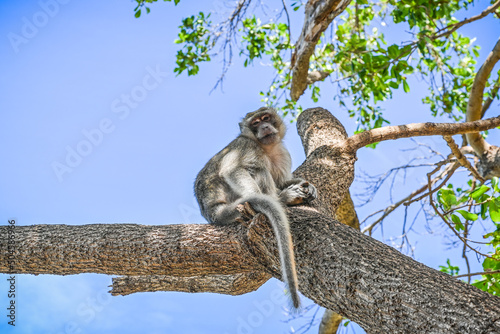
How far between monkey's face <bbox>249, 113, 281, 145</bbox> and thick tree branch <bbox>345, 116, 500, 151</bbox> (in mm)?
927

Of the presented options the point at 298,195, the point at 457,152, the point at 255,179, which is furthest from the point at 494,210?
the point at 255,179

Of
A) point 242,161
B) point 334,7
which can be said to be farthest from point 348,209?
point 334,7

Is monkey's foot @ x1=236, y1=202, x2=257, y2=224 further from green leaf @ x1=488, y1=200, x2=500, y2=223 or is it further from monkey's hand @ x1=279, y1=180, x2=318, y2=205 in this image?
green leaf @ x1=488, y1=200, x2=500, y2=223

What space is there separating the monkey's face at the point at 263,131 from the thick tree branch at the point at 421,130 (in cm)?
93

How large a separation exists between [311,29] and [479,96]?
2.86 meters

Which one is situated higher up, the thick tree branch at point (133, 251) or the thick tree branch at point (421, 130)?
the thick tree branch at point (421, 130)

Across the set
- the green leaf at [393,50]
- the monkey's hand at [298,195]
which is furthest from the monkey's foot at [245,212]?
the green leaf at [393,50]

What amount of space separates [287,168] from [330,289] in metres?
2.65

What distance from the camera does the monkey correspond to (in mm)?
4152

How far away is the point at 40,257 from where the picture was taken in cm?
410

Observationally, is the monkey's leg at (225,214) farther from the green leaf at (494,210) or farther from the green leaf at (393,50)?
the green leaf at (393,50)

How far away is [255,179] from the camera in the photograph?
16.9 feet

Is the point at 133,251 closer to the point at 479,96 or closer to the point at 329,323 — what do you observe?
the point at 329,323

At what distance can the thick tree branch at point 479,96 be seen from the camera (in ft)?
21.9
